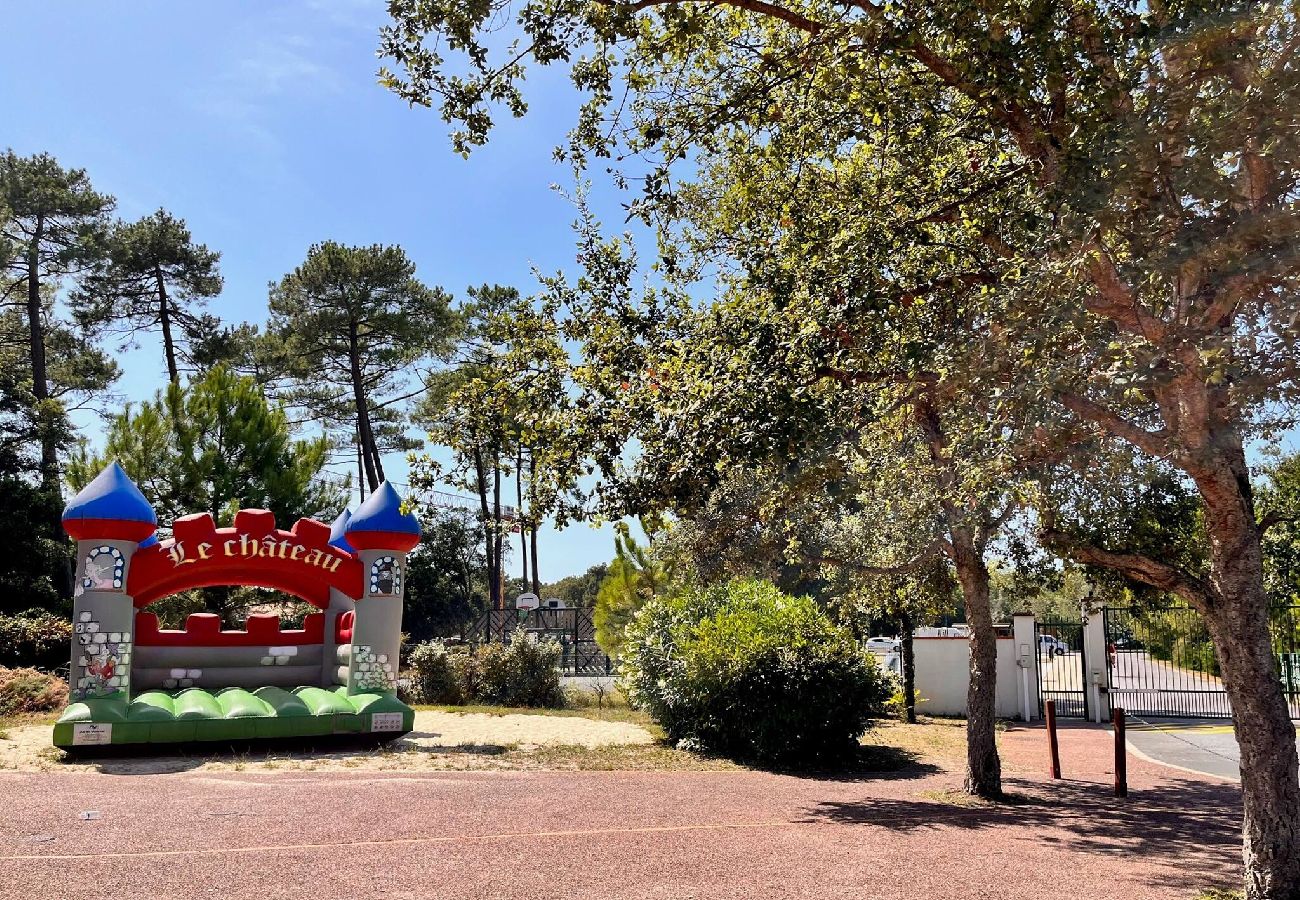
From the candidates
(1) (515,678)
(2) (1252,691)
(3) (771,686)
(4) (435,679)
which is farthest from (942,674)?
(2) (1252,691)

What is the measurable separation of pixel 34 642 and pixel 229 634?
885cm

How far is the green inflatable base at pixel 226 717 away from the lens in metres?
11.4

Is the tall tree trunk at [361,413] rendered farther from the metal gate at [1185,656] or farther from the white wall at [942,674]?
the metal gate at [1185,656]

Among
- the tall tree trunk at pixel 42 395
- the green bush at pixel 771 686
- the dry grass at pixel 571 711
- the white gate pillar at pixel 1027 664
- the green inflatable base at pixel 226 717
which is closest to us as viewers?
the green inflatable base at pixel 226 717

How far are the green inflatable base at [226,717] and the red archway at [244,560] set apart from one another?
1503 millimetres

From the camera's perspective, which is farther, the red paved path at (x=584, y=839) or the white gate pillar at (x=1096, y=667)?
the white gate pillar at (x=1096, y=667)

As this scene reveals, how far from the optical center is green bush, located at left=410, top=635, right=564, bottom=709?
758 inches

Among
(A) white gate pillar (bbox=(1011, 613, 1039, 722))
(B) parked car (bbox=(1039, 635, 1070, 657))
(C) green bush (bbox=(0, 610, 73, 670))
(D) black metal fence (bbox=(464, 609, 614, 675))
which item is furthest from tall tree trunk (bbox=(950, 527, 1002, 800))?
(D) black metal fence (bbox=(464, 609, 614, 675))

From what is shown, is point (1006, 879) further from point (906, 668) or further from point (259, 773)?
point (906, 668)

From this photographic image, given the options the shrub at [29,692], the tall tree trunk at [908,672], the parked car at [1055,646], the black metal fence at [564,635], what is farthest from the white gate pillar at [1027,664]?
the shrub at [29,692]

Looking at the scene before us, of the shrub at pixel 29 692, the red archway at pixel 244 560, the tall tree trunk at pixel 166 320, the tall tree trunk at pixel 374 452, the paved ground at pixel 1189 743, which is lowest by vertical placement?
the paved ground at pixel 1189 743

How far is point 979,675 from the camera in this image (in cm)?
1017

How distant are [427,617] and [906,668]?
A: 2495 centimetres

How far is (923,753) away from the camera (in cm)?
1359
